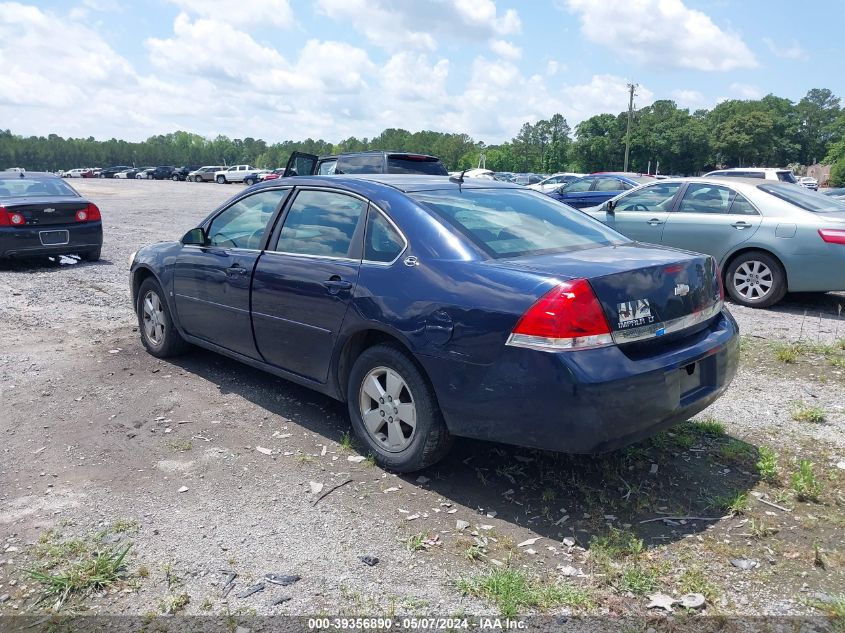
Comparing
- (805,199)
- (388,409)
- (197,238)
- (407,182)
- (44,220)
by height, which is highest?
(407,182)

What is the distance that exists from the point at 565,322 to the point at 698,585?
1.23 metres

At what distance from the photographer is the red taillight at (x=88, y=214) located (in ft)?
37.0

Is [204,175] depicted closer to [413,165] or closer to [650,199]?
[413,165]

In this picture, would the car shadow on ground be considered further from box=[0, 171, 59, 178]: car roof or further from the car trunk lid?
box=[0, 171, 59, 178]: car roof

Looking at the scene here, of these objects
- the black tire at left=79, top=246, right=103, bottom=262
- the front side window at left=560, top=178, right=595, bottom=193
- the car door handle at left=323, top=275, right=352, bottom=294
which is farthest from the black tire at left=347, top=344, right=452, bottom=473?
the front side window at left=560, top=178, right=595, bottom=193

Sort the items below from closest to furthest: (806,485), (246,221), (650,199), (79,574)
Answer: (79,574)
(806,485)
(246,221)
(650,199)

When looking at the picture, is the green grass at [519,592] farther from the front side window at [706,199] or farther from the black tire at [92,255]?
the black tire at [92,255]

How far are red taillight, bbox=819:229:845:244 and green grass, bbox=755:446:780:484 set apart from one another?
15.1 ft

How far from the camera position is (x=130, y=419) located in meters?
4.81

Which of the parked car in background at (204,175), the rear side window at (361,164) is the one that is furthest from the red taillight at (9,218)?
the parked car in background at (204,175)

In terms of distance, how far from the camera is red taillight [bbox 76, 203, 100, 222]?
1127cm

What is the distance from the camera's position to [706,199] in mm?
9156

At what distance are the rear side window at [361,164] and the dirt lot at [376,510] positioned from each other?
7412 mm

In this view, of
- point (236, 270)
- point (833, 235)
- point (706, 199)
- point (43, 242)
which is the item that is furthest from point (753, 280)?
point (43, 242)
